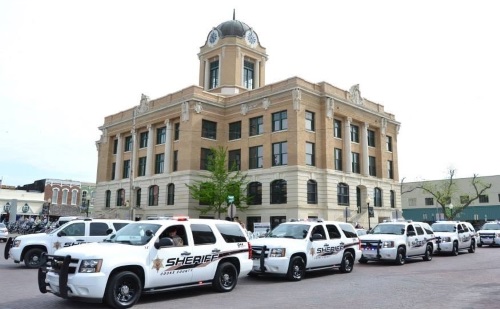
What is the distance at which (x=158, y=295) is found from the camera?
34.6 feet

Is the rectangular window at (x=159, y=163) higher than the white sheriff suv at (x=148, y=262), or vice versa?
the rectangular window at (x=159, y=163)

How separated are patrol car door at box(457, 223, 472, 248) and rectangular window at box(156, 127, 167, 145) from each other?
29.8 meters

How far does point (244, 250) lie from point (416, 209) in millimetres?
68888

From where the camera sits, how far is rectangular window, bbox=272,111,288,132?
38125mm

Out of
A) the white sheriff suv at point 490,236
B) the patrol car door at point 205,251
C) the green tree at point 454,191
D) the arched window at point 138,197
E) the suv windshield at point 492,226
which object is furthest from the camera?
the green tree at point 454,191

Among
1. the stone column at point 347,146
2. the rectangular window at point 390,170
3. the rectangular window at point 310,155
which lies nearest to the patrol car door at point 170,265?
the rectangular window at point 310,155

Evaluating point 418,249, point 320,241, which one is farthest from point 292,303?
point 418,249

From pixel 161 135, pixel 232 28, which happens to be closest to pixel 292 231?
pixel 161 135

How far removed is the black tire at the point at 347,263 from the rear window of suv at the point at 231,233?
506cm

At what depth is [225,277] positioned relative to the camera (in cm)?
1130

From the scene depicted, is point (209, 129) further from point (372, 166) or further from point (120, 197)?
point (372, 166)

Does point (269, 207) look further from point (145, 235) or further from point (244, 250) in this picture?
point (145, 235)

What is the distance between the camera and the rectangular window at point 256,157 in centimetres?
3994

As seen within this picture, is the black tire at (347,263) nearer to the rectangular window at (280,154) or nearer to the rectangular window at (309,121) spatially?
the rectangular window at (280,154)
